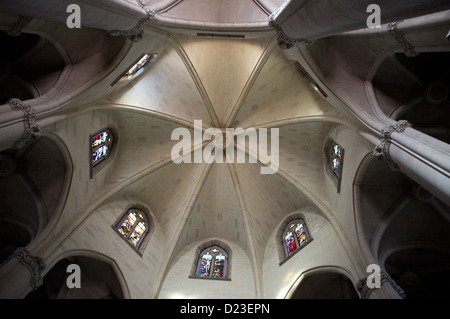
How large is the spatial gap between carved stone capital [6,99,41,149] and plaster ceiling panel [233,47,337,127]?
28.1 ft

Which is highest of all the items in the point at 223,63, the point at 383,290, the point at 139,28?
the point at 223,63

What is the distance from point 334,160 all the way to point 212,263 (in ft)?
21.4

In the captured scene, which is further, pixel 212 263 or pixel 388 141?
pixel 212 263

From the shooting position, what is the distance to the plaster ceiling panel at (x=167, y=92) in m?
13.7

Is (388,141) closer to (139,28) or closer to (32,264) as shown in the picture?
(139,28)

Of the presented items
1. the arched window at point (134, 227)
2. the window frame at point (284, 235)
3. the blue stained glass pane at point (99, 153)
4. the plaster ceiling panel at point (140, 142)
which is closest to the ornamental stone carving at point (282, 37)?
the window frame at point (284, 235)

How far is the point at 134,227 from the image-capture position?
1455 cm

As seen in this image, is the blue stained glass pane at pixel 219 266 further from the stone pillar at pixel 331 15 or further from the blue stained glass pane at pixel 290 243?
the stone pillar at pixel 331 15

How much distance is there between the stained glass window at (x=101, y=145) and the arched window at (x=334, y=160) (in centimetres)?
859

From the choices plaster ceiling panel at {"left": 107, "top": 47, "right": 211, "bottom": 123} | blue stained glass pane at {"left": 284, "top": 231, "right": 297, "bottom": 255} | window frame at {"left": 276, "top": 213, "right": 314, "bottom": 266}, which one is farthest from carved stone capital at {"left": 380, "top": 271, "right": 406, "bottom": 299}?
plaster ceiling panel at {"left": 107, "top": 47, "right": 211, "bottom": 123}

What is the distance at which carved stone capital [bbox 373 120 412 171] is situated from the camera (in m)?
7.89

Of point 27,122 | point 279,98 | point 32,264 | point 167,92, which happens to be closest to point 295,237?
point 279,98

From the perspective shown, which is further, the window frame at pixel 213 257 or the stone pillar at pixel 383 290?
the window frame at pixel 213 257
